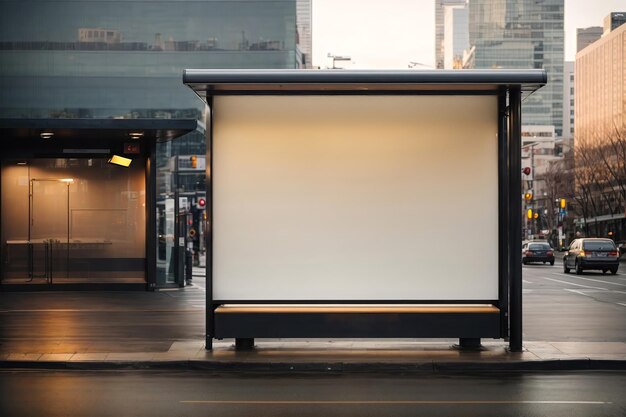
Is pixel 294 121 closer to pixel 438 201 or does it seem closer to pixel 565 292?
pixel 438 201

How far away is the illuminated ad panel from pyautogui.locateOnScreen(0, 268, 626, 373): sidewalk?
98 centimetres

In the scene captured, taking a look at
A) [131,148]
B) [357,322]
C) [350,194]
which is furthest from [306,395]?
[131,148]

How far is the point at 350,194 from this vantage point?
1408 cm

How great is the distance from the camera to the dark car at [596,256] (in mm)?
43438

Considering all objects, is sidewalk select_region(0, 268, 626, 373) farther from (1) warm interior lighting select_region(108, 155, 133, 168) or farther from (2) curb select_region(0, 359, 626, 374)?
(1) warm interior lighting select_region(108, 155, 133, 168)

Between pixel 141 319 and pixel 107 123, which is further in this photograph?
pixel 107 123

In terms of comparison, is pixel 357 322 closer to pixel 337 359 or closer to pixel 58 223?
pixel 337 359

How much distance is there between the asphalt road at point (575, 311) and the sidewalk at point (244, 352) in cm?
159

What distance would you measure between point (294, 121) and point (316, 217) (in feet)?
4.88

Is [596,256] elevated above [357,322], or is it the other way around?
[357,322]

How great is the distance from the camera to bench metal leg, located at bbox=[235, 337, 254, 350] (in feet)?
46.9

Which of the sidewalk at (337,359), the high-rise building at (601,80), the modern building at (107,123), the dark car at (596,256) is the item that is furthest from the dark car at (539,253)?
the high-rise building at (601,80)

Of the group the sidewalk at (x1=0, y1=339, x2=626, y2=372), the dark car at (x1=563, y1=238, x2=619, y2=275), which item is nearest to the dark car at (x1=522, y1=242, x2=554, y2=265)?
the dark car at (x1=563, y1=238, x2=619, y2=275)

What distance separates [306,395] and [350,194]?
13.4 ft
